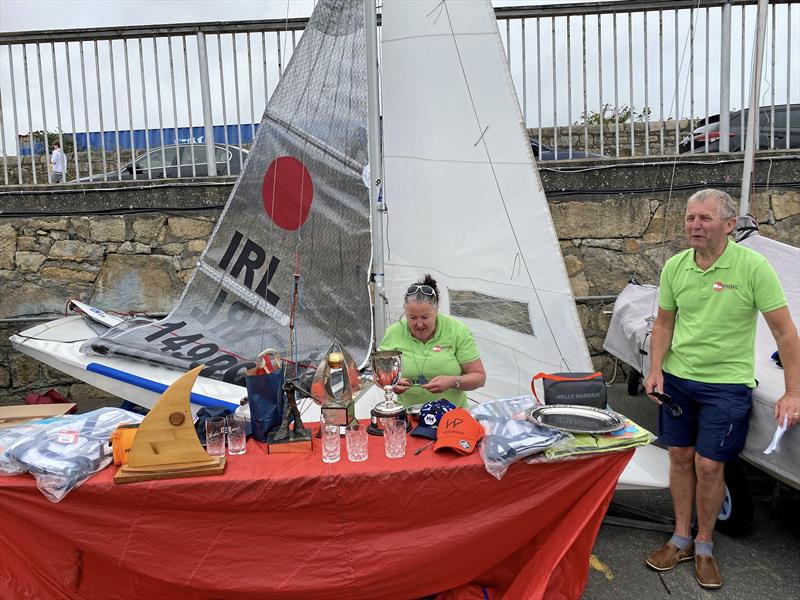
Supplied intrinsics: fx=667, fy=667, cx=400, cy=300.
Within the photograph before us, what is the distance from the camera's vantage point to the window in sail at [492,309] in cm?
350

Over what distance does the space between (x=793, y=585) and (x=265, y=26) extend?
18.0 ft

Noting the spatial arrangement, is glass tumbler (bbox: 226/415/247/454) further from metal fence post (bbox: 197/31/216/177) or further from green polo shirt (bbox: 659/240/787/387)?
metal fence post (bbox: 197/31/216/177)

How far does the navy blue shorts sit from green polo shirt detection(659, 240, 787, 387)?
0.04 m

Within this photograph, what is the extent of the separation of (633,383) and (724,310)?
258cm

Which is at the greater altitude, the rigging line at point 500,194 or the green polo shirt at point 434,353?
the rigging line at point 500,194

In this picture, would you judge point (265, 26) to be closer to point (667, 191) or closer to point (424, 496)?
point (667, 191)

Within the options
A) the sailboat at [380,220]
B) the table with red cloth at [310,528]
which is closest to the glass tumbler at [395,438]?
the table with red cloth at [310,528]

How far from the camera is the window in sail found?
350cm

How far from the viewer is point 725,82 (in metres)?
5.70

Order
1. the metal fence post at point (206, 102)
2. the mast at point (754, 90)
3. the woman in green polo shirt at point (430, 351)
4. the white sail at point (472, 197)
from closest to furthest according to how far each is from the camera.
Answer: the woman in green polo shirt at point (430, 351) → the white sail at point (472, 197) → the mast at point (754, 90) → the metal fence post at point (206, 102)

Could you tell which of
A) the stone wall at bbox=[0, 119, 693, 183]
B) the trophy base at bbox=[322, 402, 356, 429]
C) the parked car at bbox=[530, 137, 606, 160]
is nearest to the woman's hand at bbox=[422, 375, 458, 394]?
the trophy base at bbox=[322, 402, 356, 429]

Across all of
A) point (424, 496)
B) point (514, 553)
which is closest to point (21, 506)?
point (424, 496)

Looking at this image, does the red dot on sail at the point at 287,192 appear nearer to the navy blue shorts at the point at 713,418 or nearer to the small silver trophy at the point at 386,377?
the small silver trophy at the point at 386,377

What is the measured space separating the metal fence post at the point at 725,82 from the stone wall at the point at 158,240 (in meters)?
0.55
